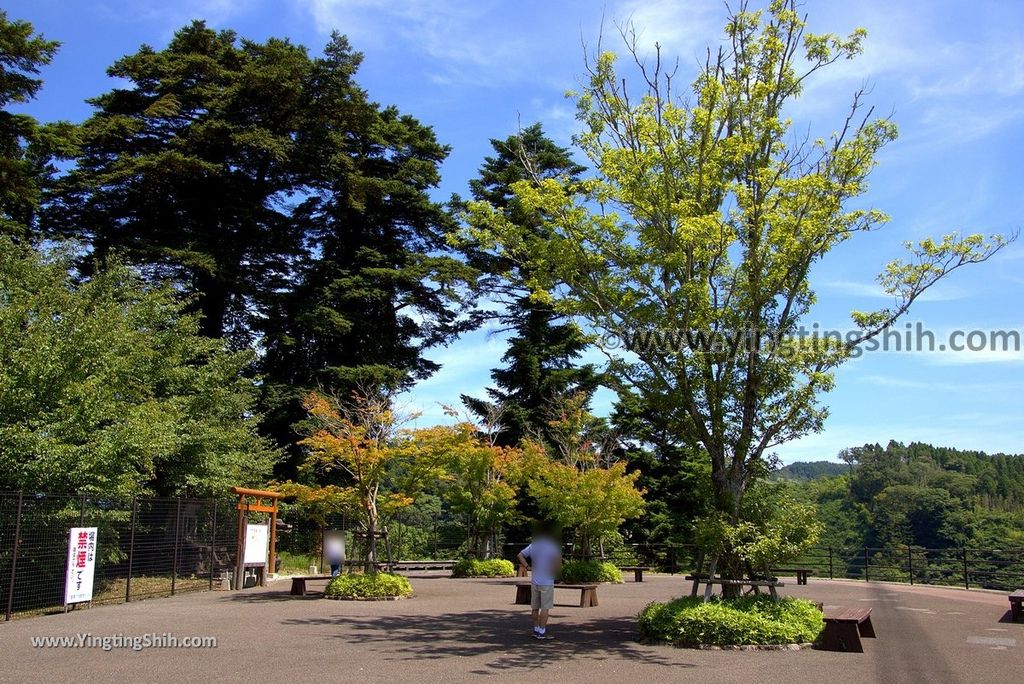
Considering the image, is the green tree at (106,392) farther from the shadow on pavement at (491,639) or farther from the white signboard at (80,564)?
the shadow on pavement at (491,639)

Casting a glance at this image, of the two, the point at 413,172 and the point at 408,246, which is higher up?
the point at 413,172

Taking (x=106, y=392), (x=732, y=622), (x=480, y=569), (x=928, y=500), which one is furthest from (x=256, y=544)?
(x=928, y=500)

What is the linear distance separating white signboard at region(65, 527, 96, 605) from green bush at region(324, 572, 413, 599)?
4957 mm

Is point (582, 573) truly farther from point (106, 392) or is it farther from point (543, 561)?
point (106, 392)

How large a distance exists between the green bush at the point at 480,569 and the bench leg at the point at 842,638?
1722 cm

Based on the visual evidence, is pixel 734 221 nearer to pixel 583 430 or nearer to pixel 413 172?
pixel 583 430

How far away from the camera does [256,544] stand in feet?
66.4

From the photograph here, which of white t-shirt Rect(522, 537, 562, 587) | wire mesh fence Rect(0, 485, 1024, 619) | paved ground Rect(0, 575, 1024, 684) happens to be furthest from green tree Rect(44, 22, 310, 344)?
white t-shirt Rect(522, 537, 562, 587)

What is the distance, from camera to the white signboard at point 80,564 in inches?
512

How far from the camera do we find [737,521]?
10.7 metres

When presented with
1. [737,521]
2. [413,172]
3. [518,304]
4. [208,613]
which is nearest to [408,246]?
[413,172]

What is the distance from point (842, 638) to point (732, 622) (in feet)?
4.65

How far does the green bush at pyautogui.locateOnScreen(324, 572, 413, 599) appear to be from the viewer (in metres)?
16.4

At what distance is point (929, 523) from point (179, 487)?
67.6 m
